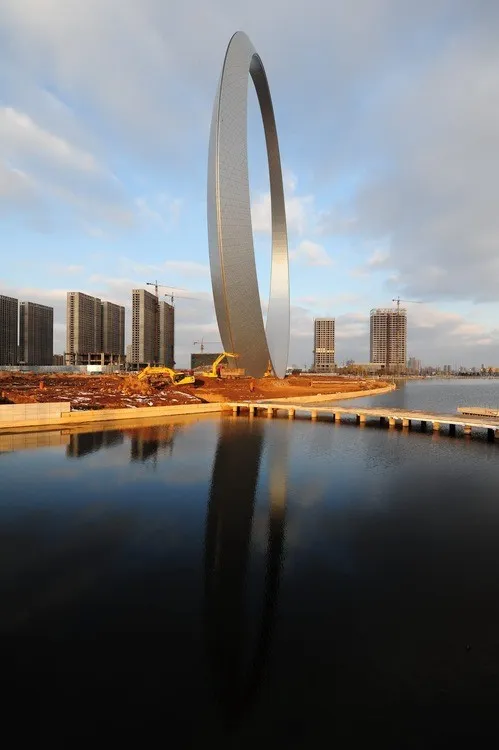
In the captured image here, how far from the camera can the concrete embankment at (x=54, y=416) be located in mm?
25672

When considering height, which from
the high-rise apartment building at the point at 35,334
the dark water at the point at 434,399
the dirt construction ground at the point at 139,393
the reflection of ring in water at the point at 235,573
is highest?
the high-rise apartment building at the point at 35,334

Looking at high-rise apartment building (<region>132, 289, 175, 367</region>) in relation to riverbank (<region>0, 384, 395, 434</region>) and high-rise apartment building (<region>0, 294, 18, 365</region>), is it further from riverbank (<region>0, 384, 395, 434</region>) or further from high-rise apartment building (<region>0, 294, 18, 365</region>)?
riverbank (<region>0, 384, 395, 434</region>)

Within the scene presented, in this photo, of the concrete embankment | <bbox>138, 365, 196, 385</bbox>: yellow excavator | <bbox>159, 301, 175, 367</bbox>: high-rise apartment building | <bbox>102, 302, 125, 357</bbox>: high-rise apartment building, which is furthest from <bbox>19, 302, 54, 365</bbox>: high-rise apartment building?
the concrete embankment

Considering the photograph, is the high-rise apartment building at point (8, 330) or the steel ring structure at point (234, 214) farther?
the high-rise apartment building at point (8, 330)

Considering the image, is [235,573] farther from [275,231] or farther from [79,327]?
[79,327]

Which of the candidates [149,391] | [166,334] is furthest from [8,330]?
[149,391]

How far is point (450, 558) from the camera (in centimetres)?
967

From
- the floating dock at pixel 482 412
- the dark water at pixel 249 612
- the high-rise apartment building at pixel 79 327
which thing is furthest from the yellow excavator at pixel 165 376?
the high-rise apartment building at pixel 79 327

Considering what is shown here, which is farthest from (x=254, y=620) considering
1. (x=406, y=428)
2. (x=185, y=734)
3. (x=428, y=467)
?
(x=406, y=428)

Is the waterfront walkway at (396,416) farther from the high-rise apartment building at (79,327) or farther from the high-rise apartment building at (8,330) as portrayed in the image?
the high-rise apartment building at (79,327)

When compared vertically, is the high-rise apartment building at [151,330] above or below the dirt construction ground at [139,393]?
above

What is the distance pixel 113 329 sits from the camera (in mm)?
141250

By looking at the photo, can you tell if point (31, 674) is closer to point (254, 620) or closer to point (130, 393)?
point (254, 620)

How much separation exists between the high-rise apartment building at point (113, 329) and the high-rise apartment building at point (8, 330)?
95.1ft
